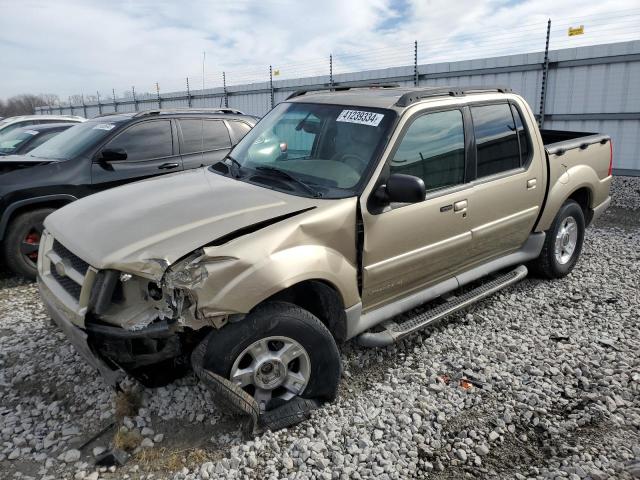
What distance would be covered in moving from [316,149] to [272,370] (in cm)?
161

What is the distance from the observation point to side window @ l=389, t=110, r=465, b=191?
338 centimetres

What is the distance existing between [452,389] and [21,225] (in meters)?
4.60

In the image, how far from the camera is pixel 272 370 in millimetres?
2830

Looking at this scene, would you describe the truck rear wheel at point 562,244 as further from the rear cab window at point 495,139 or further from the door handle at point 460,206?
the door handle at point 460,206

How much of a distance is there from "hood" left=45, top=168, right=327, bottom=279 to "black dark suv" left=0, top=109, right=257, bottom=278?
209 cm

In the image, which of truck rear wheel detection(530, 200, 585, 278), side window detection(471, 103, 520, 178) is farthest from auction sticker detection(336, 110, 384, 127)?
truck rear wheel detection(530, 200, 585, 278)

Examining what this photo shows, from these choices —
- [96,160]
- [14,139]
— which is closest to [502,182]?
[96,160]

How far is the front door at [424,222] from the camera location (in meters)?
3.23

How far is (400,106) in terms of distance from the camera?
341 centimetres

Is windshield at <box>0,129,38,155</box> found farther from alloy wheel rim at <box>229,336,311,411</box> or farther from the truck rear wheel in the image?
the truck rear wheel

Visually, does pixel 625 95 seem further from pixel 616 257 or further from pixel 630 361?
pixel 630 361

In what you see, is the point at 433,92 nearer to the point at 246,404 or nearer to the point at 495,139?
the point at 495,139

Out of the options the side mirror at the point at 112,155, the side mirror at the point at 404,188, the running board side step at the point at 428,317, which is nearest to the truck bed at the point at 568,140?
the running board side step at the point at 428,317

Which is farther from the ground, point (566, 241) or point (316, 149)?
point (316, 149)
